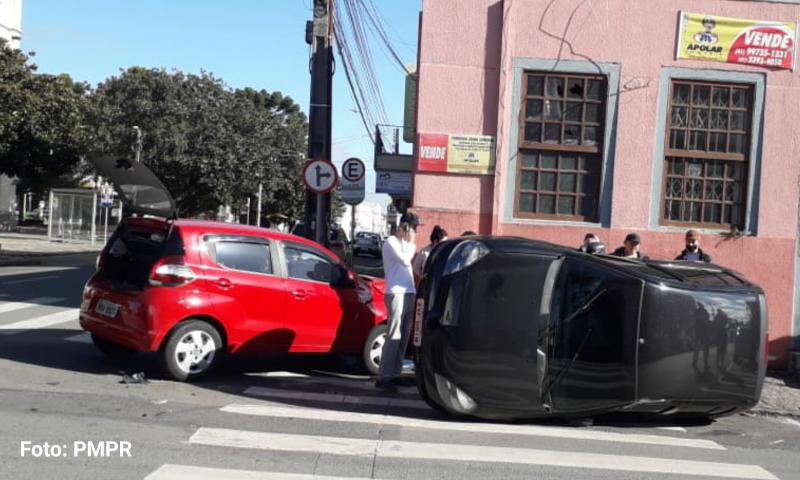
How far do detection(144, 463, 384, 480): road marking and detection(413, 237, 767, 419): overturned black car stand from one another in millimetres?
1927

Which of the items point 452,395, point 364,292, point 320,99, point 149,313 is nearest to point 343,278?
point 364,292

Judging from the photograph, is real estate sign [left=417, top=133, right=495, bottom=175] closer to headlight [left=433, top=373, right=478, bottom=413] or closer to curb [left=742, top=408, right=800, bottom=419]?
curb [left=742, top=408, right=800, bottom=419]

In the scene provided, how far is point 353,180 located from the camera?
15.9 metres

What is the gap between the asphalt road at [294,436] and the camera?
5.65 meters

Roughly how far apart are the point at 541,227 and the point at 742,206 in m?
3.00

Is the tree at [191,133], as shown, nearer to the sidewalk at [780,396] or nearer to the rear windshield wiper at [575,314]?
the sidewalk at [780,396]

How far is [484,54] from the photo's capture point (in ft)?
40.3

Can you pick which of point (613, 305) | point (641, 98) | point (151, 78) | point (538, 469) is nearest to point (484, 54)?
point (641, 98)

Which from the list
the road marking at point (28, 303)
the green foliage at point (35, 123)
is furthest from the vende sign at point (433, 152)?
the green foliage at point (35, 123)

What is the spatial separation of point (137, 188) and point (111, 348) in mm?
1829

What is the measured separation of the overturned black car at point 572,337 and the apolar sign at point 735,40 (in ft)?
19.9

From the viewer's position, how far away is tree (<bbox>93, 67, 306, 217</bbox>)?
4075 cm

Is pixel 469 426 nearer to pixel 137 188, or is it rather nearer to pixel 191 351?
pixel 191 351

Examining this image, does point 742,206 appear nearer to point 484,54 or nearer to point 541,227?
point 541,227
